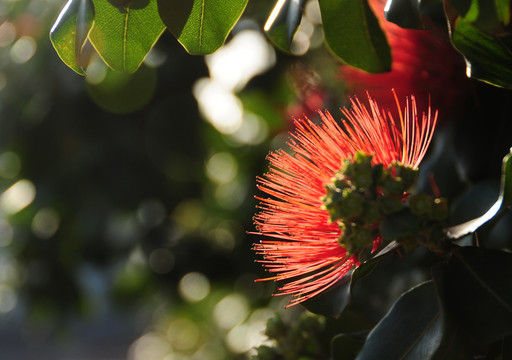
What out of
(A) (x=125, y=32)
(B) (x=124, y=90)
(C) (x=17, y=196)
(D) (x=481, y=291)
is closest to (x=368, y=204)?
(D) (x=481, y=291)

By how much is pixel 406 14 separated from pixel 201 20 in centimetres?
23

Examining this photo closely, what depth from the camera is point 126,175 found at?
2.23 meters

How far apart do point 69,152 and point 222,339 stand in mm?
1046

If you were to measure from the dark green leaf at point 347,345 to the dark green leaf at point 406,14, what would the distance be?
37 cm

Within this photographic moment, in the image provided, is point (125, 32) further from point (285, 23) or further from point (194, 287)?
point (194, 287)

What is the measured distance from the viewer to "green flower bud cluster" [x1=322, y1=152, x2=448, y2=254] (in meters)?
0.62

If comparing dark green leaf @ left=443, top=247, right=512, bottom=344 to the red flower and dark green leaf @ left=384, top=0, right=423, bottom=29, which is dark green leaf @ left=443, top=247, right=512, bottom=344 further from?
dark green leaf @ left=384, top=0, right=423, bottom=29

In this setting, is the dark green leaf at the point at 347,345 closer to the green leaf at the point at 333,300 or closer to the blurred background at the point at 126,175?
the green leaf at the point at 333,300

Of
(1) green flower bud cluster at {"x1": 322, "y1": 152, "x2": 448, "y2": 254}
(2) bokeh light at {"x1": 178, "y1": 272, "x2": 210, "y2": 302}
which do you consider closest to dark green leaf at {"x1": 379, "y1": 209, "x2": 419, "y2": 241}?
(1) green flower bud cluster at {"x1": 322, "y1": 152, "x2": 448, "y2": 254}

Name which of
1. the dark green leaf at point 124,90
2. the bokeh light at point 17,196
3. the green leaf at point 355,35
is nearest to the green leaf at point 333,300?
the green leaf at point 355,35

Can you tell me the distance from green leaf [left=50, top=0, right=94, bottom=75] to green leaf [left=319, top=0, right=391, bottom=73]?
0.85ft

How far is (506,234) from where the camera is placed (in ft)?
2.96

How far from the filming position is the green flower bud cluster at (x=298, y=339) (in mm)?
964

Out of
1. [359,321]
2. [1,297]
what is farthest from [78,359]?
[359,321]
